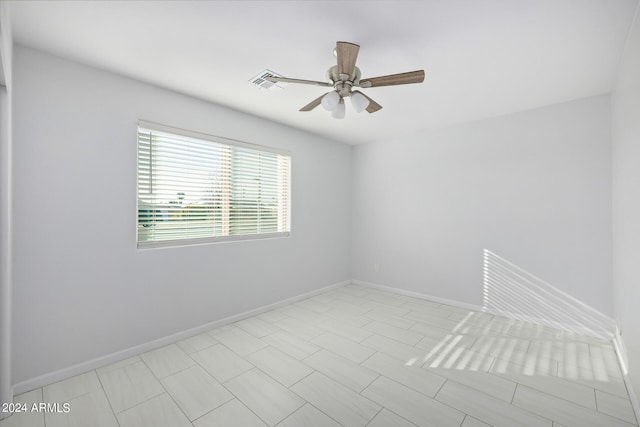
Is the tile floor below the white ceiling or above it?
below

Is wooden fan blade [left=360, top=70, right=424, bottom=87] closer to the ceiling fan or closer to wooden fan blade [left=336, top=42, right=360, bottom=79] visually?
the ceiling fan

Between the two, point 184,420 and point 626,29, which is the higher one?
point 626,29

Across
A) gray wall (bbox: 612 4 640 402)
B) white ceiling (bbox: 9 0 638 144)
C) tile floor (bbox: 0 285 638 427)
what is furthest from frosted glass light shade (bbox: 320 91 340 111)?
tile floor (bbox: 0 285 638 427)

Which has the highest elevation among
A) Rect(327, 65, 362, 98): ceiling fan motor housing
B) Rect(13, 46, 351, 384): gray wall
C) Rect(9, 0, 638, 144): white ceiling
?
Rect(9, 0, 638, 144): white ceiling

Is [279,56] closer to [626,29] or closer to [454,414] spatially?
[626,29]

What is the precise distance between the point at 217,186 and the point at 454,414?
9.69ft

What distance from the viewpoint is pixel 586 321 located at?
2.87 metres

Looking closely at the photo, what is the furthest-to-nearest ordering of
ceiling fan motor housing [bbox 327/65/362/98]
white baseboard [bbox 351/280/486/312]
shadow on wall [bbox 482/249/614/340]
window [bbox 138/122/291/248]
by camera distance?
white baseboard [bbox 351/280/486/312] < shadow on wall [bbox 482/249/614/340] < window [bbox 138/122/291/248] < ceiling fan motor housing [bbox 327/65/362/98]

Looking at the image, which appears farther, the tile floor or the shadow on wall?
the shadow on wall

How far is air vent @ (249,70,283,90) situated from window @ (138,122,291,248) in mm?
897

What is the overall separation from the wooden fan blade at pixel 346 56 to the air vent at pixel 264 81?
742 mm

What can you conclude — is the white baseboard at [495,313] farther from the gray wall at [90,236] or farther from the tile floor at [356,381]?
the gray wall at [90,236]

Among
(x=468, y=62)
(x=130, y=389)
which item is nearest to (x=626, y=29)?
(x=468, y=62)

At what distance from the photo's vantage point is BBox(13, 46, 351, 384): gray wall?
1.98 meters
